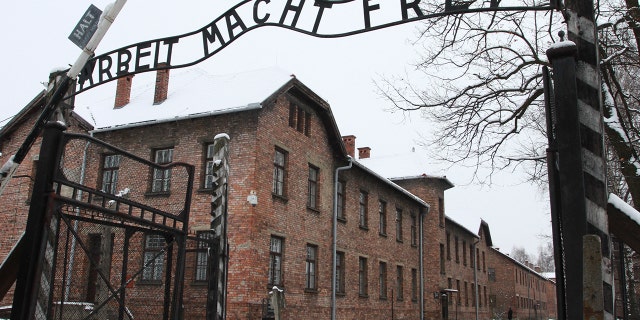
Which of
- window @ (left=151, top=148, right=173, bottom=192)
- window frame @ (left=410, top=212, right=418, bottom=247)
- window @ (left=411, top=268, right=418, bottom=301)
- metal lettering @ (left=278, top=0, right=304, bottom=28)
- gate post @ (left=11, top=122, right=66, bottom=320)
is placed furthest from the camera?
window frame @ (left=410, top=212, right=418, bottom=247)

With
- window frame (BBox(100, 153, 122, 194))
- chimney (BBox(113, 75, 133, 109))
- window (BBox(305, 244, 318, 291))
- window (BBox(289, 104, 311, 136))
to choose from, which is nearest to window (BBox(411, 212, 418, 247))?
window (BBox(305, 244, 318, 291))

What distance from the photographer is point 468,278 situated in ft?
138

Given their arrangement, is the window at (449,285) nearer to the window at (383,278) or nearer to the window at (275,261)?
the window at (383,278)

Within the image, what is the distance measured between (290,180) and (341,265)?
5129 millimetres

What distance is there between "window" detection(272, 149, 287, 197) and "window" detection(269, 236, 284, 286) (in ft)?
5.03

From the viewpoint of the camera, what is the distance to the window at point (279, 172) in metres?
18.1

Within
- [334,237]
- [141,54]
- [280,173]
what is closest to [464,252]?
[334,237]

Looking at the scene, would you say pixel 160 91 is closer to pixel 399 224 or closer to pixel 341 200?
pixel 341 200

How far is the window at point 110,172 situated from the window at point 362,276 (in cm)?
1049

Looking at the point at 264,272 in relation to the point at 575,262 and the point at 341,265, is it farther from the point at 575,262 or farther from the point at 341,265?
the point at 575,262

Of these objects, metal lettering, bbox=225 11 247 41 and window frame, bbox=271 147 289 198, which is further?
window frame, bbox=271 147 289 198

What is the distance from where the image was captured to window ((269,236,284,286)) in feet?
56.5

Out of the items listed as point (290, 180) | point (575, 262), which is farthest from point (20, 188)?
point (575, 262)

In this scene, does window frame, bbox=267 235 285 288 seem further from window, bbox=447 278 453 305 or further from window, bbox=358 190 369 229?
window, bbox=447 278 453 305
